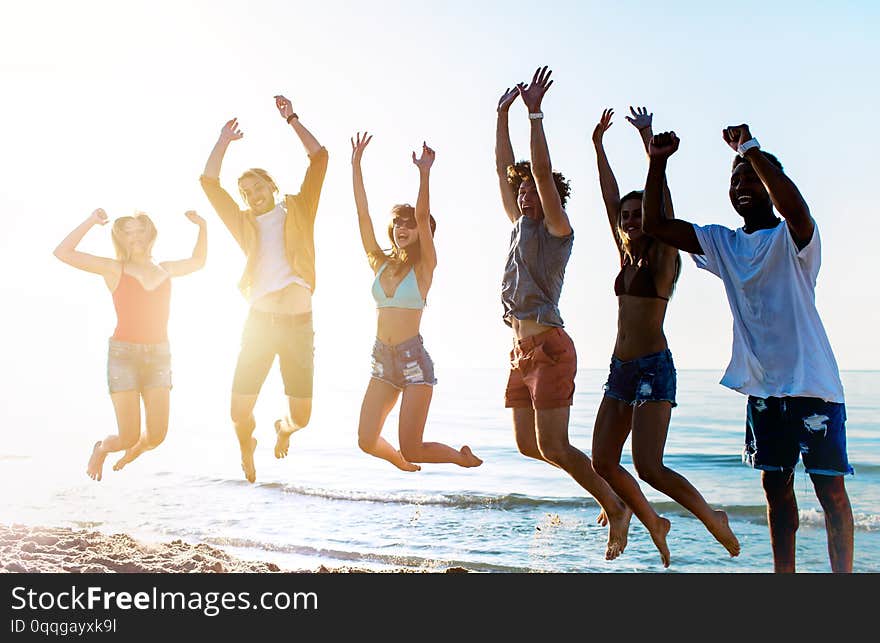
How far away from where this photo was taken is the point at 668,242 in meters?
6.20

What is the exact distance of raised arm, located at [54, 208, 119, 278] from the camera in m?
7.75

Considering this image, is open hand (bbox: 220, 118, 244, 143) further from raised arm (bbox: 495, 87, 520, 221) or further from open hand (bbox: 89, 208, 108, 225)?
raised arm (bbox: 495, 87, 520, 221)

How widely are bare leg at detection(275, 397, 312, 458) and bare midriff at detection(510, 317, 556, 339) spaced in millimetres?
1750

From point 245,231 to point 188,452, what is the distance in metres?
9.90

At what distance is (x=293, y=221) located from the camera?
7.50 m

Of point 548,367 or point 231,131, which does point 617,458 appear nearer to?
point 548,367

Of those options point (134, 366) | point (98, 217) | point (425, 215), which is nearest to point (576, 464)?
point (425, 215)

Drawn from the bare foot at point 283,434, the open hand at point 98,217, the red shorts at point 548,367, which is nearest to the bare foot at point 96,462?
the bare foot at point 283,434

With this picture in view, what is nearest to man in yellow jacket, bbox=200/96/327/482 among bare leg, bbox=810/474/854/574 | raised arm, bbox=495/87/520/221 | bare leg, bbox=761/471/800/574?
raised arm, bbox=495/87/520/221

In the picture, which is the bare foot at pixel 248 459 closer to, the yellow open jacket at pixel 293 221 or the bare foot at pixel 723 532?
the yellow open jacket at pixel 293 221

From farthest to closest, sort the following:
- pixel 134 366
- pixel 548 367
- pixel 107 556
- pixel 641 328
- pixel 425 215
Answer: pixel 107 556, pixel 134 366, pixel 425 215, pixel 548 367, pixel 641 328

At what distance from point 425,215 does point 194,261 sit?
82.9 inches

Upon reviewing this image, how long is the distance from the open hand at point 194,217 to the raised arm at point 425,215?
191 centimetres
